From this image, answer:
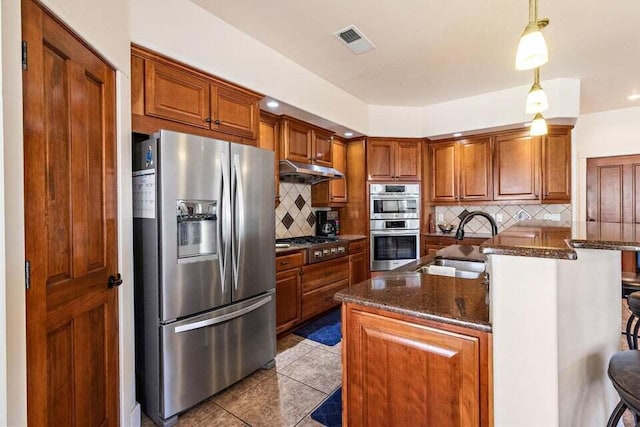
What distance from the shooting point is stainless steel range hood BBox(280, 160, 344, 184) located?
3.09 meters

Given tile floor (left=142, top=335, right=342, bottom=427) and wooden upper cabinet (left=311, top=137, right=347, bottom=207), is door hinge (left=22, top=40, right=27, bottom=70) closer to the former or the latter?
tile floor (left=142, top=335, right=342, bottom=427)

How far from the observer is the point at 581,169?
4668mm

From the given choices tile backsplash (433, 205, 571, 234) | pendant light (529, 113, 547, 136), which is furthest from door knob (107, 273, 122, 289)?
tile backsplash (433, 205, 571, 234)

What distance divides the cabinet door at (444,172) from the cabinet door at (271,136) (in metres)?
2.44

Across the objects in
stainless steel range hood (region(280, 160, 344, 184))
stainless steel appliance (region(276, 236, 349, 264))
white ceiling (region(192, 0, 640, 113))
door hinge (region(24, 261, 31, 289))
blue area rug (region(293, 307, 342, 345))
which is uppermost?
white ceiling (region(192, 0, 640, 113))

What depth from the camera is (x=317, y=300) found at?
3.29 meters

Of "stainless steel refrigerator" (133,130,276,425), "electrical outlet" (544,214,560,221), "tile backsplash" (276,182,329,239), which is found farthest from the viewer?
"electrical outlet" (544,214,560,221)

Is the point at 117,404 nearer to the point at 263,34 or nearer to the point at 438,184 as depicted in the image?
the point at 263,34

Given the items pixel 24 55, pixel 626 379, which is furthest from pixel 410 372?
pixel 24 55

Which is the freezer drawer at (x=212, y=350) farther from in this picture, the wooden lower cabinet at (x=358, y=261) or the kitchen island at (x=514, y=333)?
the wooden lower cabinet at (x=358, y=261)

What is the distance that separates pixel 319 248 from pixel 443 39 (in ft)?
7.27

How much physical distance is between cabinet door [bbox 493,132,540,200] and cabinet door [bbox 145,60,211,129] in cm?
360

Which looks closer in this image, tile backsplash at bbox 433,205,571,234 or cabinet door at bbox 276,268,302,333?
cabinet door at bbox 276,268,302,333

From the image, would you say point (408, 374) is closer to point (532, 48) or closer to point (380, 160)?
point (532, 48)
